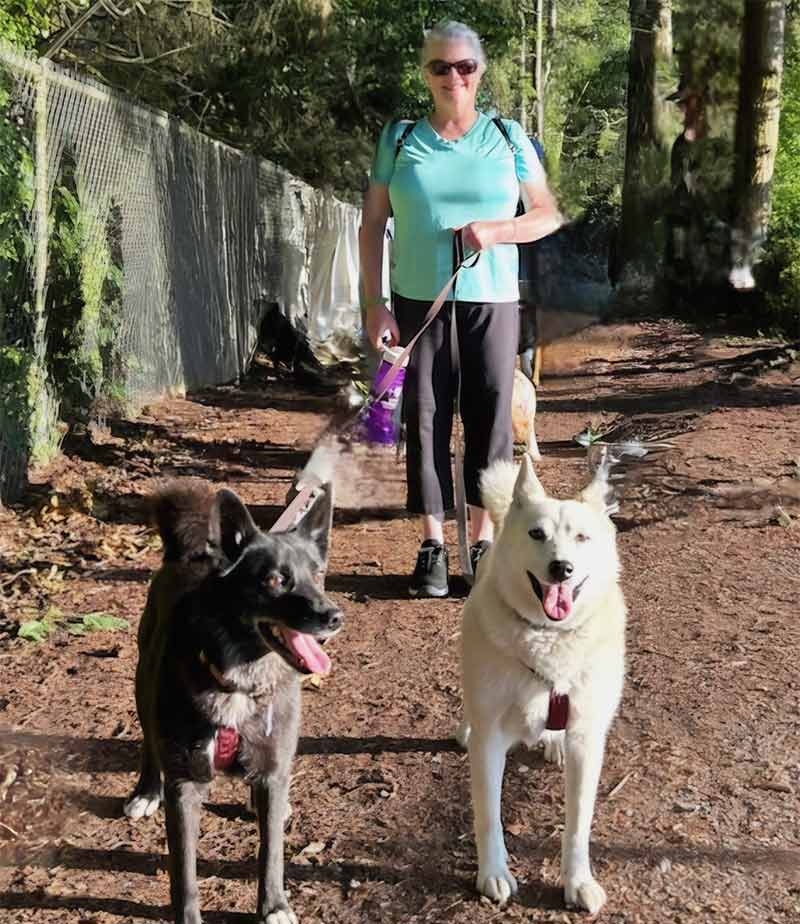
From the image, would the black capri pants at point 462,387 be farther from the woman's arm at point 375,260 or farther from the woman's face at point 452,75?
the woman's face at point 452,75

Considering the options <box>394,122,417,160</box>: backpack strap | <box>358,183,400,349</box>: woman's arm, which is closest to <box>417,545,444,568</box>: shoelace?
<box>358,183,400,349</box>: woman's arm

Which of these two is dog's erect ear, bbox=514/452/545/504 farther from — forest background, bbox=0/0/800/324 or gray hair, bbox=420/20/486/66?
forest background, bbox=0/0/800/324

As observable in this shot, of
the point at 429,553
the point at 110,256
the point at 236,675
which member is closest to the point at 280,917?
the point at 236,675

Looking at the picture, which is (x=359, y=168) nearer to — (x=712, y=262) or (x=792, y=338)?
(x=712, y=262)

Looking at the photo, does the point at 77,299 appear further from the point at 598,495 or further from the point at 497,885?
the point at 497,885

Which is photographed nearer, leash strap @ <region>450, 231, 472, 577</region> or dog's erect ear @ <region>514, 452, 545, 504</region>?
dog's erect ear @ <region>514, 452, 545, 504</region>

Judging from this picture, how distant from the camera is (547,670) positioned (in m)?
2.56

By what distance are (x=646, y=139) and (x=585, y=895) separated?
1649 centimetres

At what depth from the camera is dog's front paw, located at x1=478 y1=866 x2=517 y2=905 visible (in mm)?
2572

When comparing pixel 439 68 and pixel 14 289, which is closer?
pixel 439 68

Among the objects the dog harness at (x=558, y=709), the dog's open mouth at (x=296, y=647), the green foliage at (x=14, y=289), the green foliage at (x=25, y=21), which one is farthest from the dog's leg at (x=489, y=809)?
the green foliage at (x=25, y=21)

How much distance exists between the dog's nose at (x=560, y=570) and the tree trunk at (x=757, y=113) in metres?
11.8

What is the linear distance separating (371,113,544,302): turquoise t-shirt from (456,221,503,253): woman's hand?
0.17 m

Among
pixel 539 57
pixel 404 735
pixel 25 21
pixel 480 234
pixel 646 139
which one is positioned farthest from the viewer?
pixel 539 57
